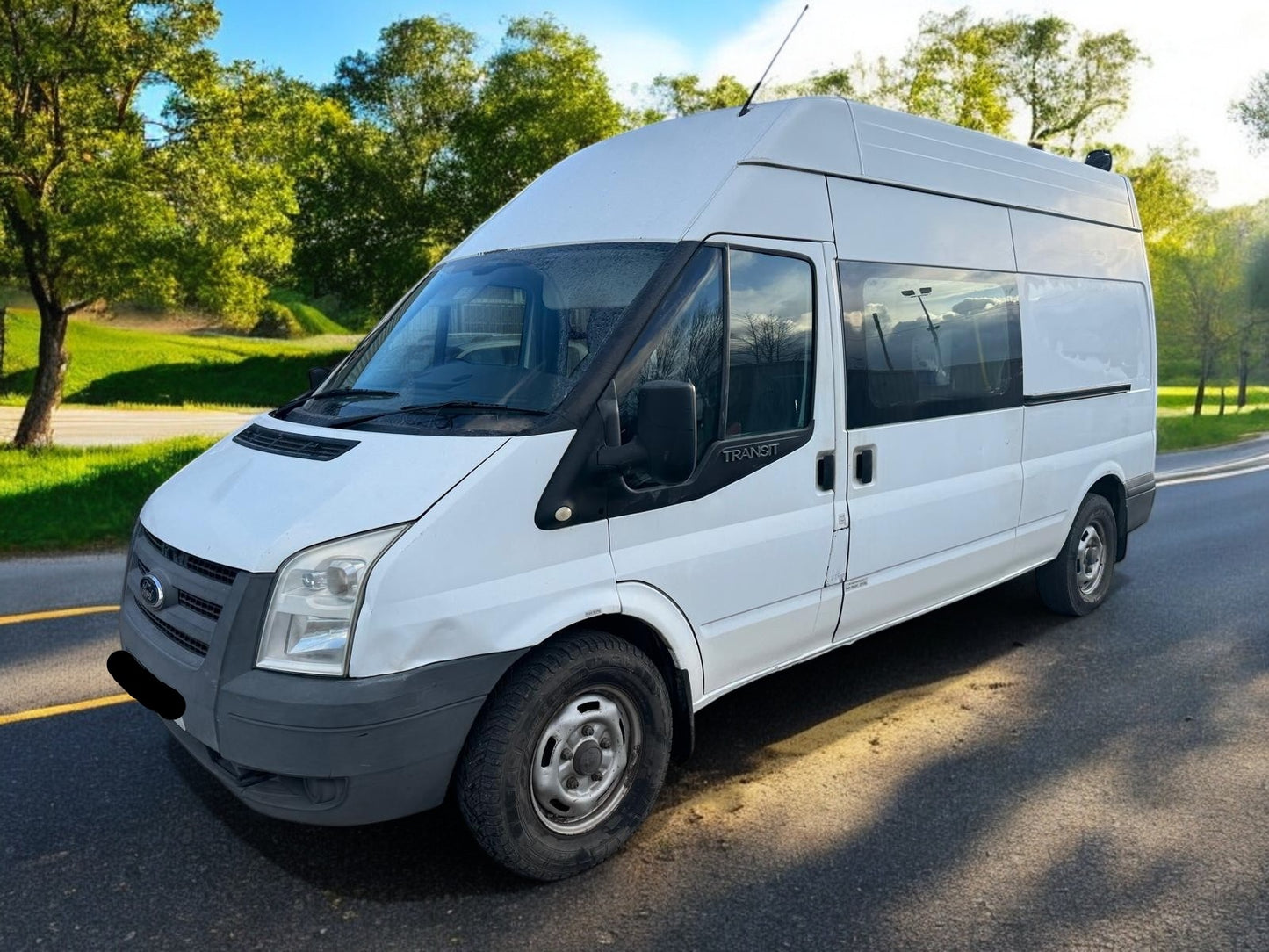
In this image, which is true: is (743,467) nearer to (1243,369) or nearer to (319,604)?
(319,604)

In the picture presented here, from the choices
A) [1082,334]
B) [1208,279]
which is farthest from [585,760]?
[1208,279]

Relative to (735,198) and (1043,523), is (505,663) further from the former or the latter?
(1043,523)

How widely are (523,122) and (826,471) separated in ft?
79.4

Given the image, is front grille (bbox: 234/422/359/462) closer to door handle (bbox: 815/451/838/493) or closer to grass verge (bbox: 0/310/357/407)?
door handle (bbox: 815/451/838/493)

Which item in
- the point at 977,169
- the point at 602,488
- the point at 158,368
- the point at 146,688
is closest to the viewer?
the point at 602,488

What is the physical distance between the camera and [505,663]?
3.16 m

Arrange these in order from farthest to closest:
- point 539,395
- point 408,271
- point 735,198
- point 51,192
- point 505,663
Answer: point 408,271 → point 51,192 → point 735,198 → point 539,395 → point 505,663

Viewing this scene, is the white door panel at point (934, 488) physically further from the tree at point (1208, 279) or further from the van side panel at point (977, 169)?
the tree at point (1208, 279)

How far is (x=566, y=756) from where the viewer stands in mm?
3406

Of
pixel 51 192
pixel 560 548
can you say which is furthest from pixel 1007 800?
pixel 51 192

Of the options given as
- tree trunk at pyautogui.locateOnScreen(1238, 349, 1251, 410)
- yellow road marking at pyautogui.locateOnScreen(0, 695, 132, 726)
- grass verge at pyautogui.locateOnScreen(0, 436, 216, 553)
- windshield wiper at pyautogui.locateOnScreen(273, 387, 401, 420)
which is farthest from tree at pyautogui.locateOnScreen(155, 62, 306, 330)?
tree trunk at pyautogui.locateOnScreen(1238, 349, 1251, 410)

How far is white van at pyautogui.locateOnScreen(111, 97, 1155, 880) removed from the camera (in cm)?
302

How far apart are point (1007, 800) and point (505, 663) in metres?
2.14

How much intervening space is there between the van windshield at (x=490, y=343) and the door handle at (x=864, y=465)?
1.30 metres
